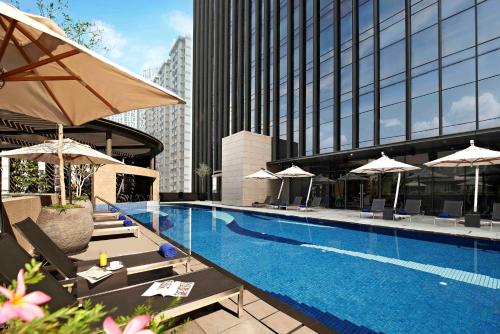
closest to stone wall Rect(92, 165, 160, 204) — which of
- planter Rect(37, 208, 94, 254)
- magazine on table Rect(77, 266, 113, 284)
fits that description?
planter Rect(37, 208, 94, 254)

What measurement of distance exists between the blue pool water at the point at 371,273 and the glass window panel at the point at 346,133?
994 cm

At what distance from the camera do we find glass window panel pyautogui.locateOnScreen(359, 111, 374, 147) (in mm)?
17969

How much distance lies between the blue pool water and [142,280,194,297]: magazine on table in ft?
6.90

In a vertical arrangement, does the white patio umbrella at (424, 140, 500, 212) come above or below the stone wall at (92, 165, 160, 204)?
above

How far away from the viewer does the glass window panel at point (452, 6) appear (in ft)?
45.4

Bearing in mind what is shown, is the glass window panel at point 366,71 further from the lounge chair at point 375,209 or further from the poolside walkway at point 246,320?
the poolside walkway at point 246,320

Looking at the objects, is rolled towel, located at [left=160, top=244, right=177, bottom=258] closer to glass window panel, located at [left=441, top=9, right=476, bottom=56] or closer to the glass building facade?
the glass building facade

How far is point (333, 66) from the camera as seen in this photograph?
20.8 metres

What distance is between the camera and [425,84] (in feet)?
50.0

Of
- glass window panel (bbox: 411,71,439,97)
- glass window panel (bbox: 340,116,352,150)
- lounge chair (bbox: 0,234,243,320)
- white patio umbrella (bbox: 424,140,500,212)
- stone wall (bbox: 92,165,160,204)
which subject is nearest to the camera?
lounge chair (bbox: 0,234,243,320)

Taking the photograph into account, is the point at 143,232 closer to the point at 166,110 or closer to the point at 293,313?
the point at 293,313

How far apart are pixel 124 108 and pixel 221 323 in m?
3.28

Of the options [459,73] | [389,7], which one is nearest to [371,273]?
[459,73]

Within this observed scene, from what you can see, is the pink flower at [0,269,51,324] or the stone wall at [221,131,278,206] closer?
the pink flower at [0,269,51,324]
